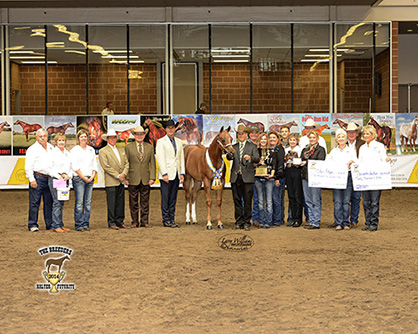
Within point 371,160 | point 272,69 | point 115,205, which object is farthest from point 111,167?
point 272,69

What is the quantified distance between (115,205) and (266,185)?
2984mm

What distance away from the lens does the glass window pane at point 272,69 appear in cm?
2352

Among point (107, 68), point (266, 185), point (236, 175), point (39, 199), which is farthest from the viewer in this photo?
point (107, 68)

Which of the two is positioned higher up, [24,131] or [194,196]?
[24,131]

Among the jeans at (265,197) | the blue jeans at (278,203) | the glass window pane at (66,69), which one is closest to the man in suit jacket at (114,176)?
the jeans at (265,197)

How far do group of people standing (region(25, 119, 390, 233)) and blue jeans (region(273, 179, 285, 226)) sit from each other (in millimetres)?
20

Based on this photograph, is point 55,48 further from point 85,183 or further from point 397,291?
point 397,291

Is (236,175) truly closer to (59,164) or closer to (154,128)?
(59,164)

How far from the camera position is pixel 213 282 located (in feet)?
24.1


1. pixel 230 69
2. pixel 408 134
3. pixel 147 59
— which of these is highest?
pixel 147 59

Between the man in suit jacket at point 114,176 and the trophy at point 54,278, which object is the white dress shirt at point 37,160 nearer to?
the man in suit jacket at point 114,176

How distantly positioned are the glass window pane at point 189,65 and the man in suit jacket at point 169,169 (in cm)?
1137

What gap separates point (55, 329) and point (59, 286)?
1610 mm

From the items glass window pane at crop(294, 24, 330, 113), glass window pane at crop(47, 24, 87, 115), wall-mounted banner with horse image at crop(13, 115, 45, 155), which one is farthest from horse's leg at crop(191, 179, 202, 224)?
glass window pane at crop(47, 24, 87, 115)
